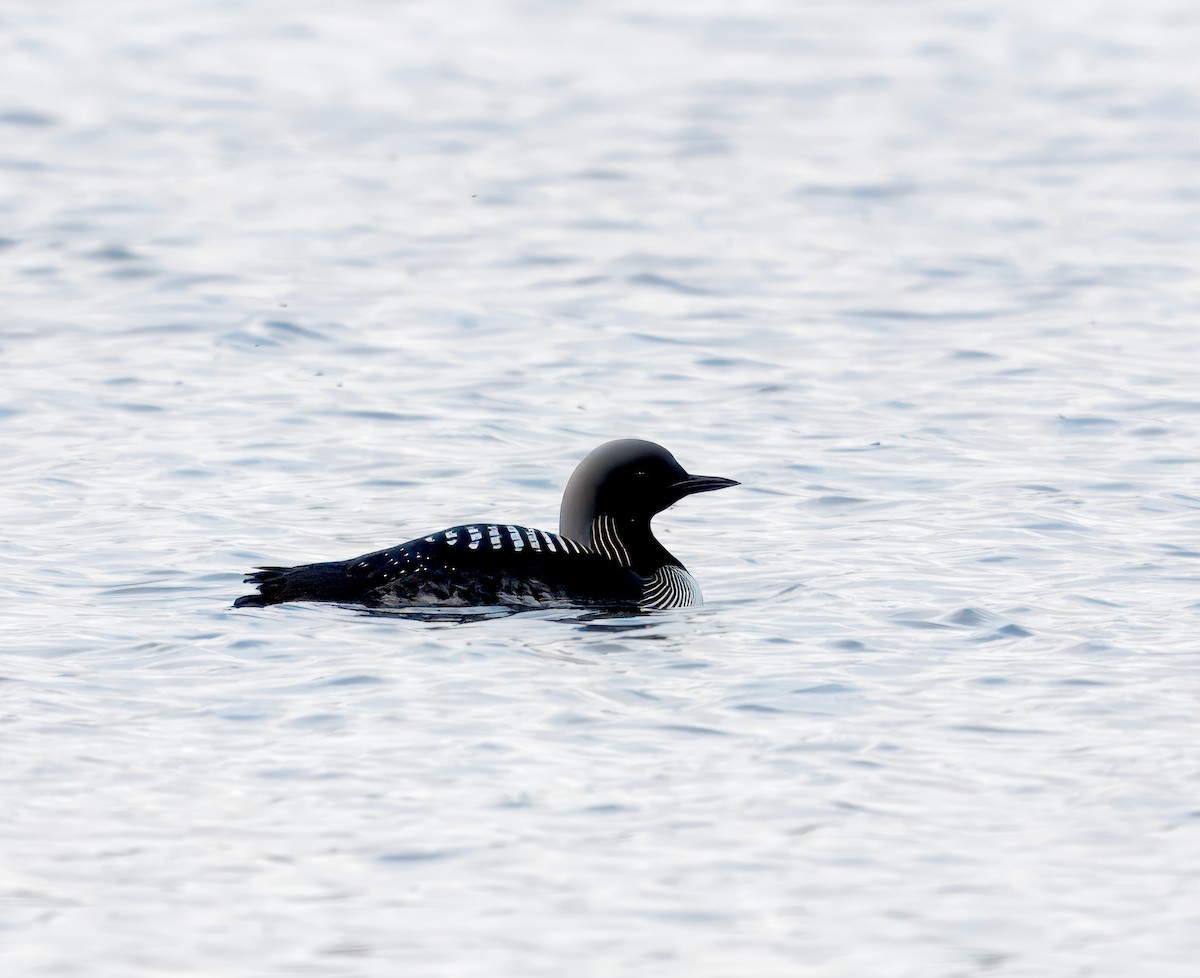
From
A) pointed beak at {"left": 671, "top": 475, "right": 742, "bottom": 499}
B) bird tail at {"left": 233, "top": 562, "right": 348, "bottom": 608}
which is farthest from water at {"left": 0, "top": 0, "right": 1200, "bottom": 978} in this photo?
pointed beak at {"left": 671, "top": 475, "right": 742, "bottom": 499}

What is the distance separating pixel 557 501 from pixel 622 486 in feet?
5.72

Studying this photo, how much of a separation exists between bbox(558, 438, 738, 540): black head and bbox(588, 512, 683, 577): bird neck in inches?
0.8

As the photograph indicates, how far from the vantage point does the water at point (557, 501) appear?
555 centimetres

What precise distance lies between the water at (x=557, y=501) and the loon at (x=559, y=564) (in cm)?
13

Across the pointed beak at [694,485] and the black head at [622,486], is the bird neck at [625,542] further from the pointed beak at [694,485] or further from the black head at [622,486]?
the pointed beak at [694,485]

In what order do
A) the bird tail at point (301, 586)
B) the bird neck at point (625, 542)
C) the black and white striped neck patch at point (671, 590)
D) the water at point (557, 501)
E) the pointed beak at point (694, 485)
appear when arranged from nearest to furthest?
the water at point (557, 501) < the bird tail at point (301, 586) < the black and white striped neck patch at point (671, 590) < the bird neck at point (625, 542) < the pointed beak at point (694, 485)

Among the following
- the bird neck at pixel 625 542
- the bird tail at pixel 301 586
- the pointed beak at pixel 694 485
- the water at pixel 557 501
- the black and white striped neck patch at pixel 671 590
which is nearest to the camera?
the water at pixel 557 501

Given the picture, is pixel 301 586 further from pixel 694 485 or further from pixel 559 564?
pixel 694 485

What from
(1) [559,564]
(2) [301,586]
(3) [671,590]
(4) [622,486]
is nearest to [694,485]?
(4) [622,486]

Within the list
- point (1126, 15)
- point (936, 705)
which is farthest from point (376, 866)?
point (1126, 15)

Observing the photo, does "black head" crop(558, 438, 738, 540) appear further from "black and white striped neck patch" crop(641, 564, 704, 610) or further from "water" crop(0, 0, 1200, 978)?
"water" crop(0, 0, 1200, 978)

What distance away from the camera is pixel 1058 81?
23.2 meters

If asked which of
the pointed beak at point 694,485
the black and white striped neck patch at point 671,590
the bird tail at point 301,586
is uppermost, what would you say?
the pointed beak at point 694,485

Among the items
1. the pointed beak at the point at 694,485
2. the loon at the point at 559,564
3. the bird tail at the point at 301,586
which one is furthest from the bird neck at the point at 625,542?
the bird tail at the point at 301,586
